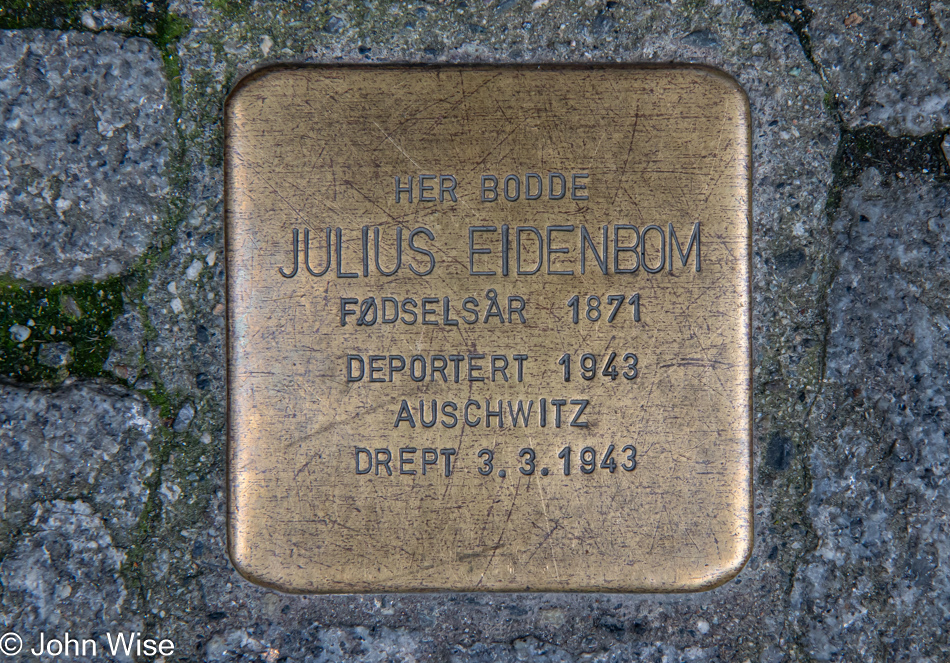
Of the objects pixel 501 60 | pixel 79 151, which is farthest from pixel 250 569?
pixel 501 60

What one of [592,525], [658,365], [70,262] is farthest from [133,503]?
[658,365]

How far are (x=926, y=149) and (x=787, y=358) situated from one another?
0.43 meters

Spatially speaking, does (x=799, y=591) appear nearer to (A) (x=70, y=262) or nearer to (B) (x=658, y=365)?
(B) (x=658, y=365)

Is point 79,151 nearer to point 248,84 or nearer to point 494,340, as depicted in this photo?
point 248,84

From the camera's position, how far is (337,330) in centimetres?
96

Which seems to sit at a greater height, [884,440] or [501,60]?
[501,60]

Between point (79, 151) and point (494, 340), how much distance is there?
792mm

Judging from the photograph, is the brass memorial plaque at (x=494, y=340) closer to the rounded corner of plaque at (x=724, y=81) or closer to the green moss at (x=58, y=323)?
the rounded corner of plaque at (x=724, y=81)

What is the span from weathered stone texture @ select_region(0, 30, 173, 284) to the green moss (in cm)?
3

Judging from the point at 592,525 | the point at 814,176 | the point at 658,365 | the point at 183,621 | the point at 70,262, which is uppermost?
the point at 814,176

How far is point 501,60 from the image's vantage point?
0.99 meters

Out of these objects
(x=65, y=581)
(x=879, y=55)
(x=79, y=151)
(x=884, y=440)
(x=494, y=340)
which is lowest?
(x=65, y=581)

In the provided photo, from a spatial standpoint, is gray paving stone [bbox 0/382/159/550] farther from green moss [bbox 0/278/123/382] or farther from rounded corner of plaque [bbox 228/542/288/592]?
rounded corner of plaque [bbox 228/542/288/592]

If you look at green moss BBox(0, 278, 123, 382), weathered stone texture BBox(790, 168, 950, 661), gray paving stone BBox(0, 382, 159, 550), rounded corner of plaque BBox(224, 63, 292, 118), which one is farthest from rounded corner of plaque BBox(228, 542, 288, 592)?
weathered stone texture BBox(790, 168, 950, 661)
